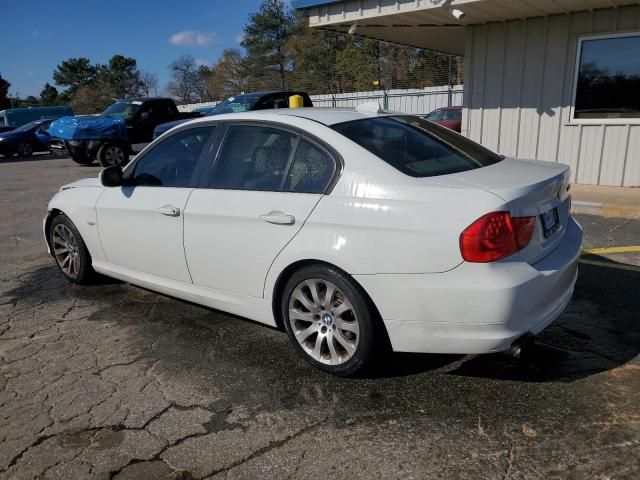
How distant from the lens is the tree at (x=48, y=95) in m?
78.6

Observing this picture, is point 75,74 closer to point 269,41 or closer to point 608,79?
point 269,41

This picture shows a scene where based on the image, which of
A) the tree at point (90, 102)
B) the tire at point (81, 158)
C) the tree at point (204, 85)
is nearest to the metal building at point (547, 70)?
A: the tire at point (81, 158)

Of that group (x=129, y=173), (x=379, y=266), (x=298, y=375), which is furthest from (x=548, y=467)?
(x=129, y=173)

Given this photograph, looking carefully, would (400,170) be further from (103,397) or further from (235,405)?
(103,397)

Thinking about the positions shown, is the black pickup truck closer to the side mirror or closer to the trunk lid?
the side mirror

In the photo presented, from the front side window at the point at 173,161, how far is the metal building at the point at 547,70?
501 centimetres

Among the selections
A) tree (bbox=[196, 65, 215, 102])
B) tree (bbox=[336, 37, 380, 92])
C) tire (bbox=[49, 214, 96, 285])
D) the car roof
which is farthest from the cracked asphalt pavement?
tree (bbox=[196, 65, 215, 102])

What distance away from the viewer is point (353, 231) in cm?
289

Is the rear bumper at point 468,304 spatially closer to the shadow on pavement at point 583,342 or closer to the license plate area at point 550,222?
the license plate area at point 550,222

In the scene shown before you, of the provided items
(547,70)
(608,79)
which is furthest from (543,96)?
(608,79)

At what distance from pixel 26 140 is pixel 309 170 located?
22928mm

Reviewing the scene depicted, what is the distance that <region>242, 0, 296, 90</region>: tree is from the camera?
151 feet

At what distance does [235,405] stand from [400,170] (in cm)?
160

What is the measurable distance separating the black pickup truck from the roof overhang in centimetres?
726
